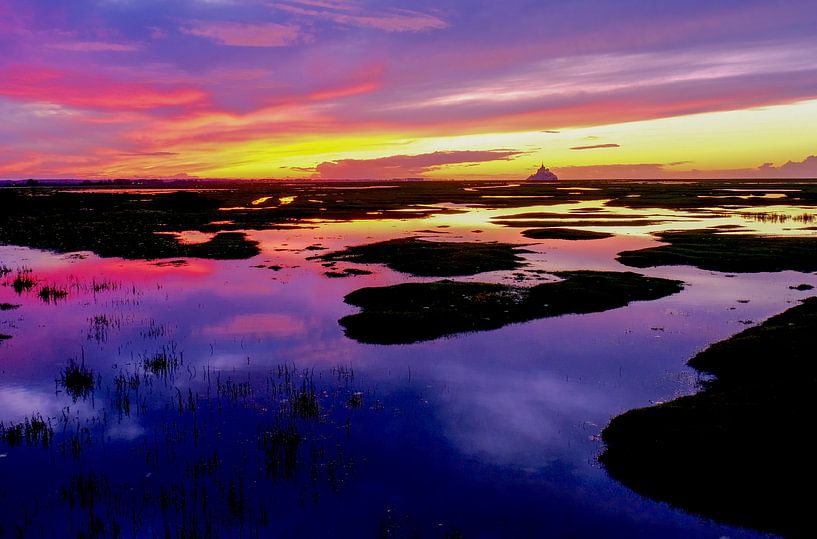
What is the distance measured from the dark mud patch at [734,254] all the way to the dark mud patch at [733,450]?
79.9ft

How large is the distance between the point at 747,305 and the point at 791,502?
20629 mm

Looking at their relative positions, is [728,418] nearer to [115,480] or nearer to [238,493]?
[238,493]

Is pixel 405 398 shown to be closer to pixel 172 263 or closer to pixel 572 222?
pixel 172 263

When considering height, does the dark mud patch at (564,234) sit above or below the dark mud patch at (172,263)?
above

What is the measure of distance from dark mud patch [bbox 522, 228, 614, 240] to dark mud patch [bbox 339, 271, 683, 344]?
901 inches

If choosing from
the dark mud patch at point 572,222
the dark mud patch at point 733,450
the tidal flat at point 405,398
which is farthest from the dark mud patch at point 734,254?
the dark mud patch at point 733,450

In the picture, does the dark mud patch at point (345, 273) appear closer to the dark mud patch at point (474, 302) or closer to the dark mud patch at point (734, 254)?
the dark mud patch at point (474, 302)

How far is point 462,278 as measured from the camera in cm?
3844

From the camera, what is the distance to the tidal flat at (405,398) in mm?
12703

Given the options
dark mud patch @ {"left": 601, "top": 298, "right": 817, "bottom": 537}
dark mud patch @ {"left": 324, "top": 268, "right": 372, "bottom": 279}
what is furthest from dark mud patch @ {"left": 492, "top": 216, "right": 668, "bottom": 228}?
dark mud patch @ {"left": 601, "top": 298, "right": 817, "bottom": 537}

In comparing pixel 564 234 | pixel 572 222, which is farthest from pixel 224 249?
pixel 572 222

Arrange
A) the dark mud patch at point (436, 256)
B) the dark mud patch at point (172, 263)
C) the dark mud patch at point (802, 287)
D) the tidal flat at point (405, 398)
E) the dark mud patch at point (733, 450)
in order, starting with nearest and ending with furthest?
the dark mud patch at point (733, 450), the tidal flat at point (405, 398), the dark mud patch at point (802, 287), the dark mud patch at point (436, 256), the dark mud patch at point (172, 263)

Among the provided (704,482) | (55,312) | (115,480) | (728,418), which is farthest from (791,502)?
(55,312)

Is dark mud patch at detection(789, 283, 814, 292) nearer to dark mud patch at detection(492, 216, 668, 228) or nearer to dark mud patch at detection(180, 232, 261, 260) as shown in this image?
dark mud patch at detection(492, 216, 668, 228)
